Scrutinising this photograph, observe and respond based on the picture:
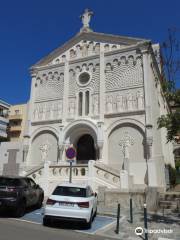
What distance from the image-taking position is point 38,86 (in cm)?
2684

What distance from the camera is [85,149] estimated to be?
2395cm

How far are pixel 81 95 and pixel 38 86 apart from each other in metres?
5.32

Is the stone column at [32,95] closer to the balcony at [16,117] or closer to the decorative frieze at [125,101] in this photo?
the decorative frieze at [125,101]

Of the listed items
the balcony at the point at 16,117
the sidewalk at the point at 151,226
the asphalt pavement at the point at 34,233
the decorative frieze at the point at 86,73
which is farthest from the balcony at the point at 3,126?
the asphalt pavement at the point at 34,233

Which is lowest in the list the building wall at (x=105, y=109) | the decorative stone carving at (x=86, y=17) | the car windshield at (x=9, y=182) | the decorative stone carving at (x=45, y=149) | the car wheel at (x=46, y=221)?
the car wheel at (x=46, y=221)

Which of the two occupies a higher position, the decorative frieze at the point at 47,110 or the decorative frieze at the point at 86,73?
the decorative frieze at the point at 86,73

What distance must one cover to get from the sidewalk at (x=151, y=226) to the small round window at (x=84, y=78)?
14.3 metres

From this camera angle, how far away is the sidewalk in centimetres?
852

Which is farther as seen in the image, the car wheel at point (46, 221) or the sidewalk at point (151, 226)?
the car wheel at point (46, 221)

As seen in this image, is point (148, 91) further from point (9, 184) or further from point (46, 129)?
point (9, 184)

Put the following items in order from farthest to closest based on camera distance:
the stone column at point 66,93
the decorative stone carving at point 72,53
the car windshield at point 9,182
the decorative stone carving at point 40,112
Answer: the decorative stone carving at point 72,53
the decorative stone carving at point 40,112
the stone column at point 66,93
the car windshield at point 9,182

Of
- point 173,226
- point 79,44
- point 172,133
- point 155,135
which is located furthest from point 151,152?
point 79,44

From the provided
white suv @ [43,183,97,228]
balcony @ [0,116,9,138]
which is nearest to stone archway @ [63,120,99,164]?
white suv @ [43,183,97,228]

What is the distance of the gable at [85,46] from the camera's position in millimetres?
24172
